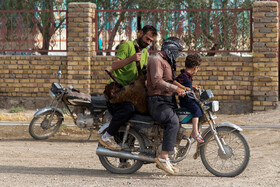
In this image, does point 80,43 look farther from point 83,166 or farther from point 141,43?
point 141,43

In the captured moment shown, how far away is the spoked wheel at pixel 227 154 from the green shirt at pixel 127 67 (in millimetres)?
1144

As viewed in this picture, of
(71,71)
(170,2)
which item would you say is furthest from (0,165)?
(170,2)

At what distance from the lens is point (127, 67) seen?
21.7ft

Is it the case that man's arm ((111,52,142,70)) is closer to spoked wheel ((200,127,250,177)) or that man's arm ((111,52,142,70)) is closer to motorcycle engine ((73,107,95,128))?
spoked wheel ((200,127,250,177))

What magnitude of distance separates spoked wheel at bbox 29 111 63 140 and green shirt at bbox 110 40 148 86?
3.14 meters

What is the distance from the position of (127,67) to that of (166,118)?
0.84 meters

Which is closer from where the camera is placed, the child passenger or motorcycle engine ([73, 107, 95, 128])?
the child passenger

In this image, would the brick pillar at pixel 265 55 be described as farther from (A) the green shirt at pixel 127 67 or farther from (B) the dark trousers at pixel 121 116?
(B) the dark trousers at pixel 121 116

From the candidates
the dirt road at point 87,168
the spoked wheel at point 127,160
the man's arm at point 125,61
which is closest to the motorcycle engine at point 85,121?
the dirt road at point 87,168

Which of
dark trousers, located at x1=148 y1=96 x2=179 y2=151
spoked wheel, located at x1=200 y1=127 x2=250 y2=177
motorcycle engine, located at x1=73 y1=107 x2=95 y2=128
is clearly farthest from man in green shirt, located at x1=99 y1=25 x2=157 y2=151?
motorcycle engine, located at x1=73 y1=107 x2=95 y2=128

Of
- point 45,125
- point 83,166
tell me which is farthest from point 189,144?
point 45,125

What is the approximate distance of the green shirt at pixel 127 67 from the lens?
653cm

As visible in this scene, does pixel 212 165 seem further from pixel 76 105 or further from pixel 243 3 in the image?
pixel 243 3

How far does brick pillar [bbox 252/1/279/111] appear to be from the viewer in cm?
1195
